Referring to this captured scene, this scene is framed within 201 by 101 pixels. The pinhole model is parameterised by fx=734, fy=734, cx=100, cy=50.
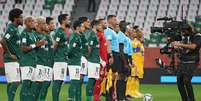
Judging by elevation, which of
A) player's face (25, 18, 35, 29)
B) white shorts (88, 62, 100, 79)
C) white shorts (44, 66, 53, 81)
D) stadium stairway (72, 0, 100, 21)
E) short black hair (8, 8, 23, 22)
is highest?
stadium stairway (72, 0, 100, 21)

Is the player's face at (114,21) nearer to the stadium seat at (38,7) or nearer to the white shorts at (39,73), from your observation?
the white shorts at (39,73)

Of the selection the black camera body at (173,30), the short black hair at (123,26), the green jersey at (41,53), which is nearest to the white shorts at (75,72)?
the green jersey at (41,53)

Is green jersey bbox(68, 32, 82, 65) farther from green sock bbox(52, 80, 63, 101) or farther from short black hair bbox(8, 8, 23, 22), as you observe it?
short black hair bbox(8, 8, 23, 22)

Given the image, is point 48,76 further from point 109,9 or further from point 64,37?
point 109,9

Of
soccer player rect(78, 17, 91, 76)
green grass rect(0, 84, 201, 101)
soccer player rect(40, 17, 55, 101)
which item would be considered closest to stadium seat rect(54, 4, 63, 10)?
green grass rect(0, 84, 201, 101)

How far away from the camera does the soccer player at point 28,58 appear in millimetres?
14641

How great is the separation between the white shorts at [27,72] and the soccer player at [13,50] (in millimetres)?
703

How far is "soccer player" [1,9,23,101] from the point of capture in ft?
50.3

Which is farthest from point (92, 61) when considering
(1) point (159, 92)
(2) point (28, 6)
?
(2) point (28, 6)

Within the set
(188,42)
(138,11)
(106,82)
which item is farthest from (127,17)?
(188,42)

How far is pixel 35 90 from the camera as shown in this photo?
1499cm

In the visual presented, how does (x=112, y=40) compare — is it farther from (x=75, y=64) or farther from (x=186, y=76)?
(x=186, y=76)

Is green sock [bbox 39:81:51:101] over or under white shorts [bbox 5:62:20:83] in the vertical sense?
under

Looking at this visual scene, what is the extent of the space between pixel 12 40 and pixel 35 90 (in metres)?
1.24
